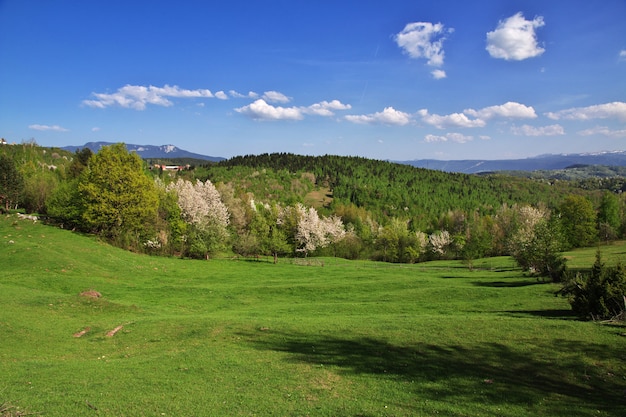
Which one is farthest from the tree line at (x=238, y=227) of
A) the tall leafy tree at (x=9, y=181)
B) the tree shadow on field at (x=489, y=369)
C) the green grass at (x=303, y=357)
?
the tree shadow on field at (x=489, y=369)

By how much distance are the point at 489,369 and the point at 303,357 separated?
29.5 feet

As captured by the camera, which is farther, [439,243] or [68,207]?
[439,243]

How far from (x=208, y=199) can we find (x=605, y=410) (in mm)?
92907

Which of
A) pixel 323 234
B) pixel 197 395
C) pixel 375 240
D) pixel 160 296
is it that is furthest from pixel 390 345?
pixel 375 240

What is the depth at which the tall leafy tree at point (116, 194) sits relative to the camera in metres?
61.5

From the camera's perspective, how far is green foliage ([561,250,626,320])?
80.0 ft

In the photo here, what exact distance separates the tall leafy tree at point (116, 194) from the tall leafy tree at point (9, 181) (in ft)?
81.2

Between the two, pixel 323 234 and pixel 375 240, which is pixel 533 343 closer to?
pixel 323 234

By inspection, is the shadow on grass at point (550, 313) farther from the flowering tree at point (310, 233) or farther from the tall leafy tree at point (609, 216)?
the tall leafy tree at point (609, 216)

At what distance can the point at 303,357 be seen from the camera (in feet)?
62.8

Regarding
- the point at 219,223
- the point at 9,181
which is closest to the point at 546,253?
the point at 219,223

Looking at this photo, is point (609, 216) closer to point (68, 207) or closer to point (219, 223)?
point (219, 223)

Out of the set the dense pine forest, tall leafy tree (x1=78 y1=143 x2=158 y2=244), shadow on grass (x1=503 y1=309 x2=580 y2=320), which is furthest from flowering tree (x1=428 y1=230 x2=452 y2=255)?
shadow on grass (x1=503 y1=309 x2=580 y2=320)

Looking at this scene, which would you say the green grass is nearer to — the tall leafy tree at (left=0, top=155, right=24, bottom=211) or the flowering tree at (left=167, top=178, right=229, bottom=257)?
the flowering tree at (left=167, top=178, right=229, bottom=257)
